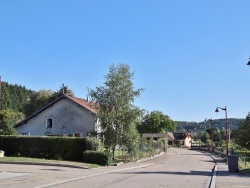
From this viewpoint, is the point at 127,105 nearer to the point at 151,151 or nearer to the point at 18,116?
the point at 151,151

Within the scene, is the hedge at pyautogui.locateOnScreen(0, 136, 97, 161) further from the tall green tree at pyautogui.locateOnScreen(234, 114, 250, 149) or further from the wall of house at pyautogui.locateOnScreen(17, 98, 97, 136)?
the tall green tree at pyautogui.locateOnScreen(234, 114, 250, 149)

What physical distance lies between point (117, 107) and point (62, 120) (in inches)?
589

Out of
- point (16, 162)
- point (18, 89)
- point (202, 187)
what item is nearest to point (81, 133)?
point (16, 162)

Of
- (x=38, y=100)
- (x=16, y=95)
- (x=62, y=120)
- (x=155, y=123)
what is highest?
(x=16, y=95)

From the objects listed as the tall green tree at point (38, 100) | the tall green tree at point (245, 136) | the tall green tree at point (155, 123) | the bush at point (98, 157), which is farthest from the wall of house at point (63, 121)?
the tall green tree at point (155, 123)

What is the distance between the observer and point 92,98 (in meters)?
36.6

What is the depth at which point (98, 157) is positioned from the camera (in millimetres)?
29953

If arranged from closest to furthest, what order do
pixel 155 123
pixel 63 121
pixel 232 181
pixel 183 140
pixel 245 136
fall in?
pixel 232 181 → pixel 63 121 → pixel 245 136 → pixel 155 123 → pixel 183 140

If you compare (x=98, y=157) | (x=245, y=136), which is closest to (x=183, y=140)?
(x=245, y=136)

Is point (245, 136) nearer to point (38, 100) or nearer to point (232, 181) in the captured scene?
point (232, 181)

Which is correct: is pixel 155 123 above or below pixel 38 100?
below

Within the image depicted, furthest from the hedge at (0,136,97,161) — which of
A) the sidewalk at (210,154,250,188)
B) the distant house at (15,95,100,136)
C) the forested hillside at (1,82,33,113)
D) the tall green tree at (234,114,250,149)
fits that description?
the forested hillside at (1,82,33,113)

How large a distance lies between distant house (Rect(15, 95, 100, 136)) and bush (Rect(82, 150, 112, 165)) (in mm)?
15944

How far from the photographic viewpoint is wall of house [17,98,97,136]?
47.3 meters
